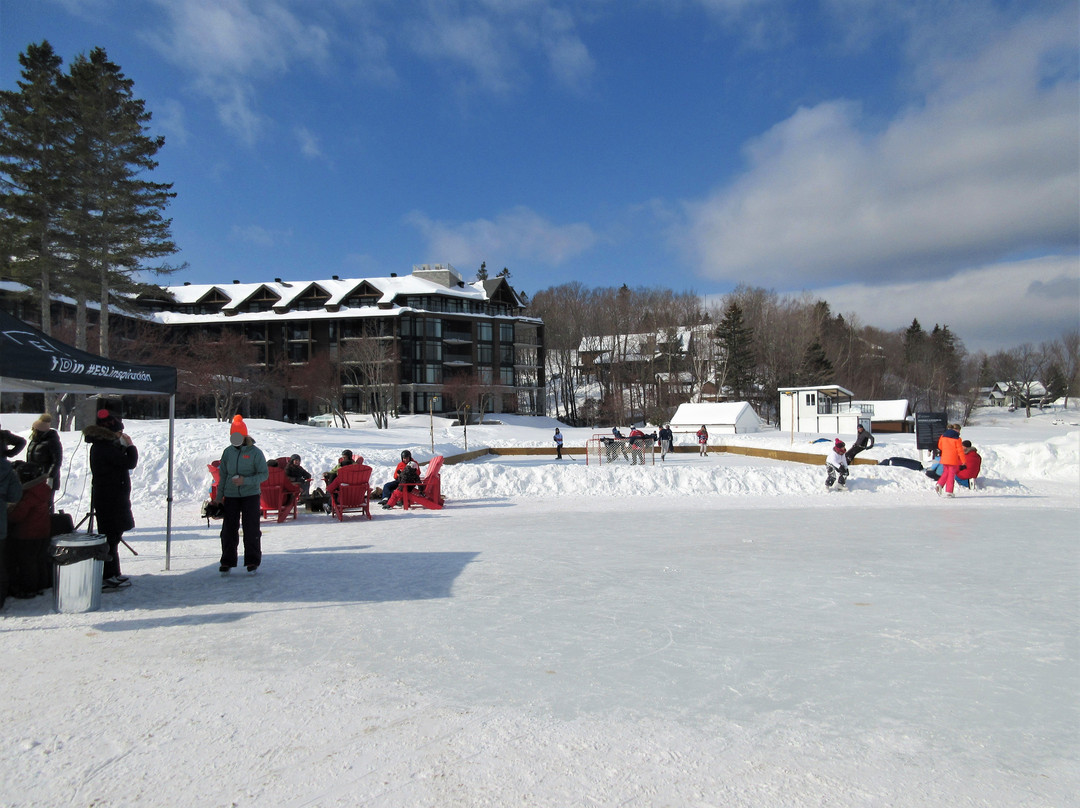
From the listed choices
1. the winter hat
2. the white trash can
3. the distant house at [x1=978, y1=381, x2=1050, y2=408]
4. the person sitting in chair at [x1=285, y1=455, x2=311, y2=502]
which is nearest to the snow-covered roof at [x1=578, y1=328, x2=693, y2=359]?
the distant house at [x1=978, y1=381, x2=1050, y2=408]

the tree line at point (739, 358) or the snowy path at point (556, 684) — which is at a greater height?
the tree line at point (739, 358)

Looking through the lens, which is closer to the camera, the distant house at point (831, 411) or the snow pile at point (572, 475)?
the snow pile at point (572, 475)

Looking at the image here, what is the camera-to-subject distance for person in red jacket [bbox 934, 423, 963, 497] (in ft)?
47.2

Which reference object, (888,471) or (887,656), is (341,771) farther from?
(888,471)

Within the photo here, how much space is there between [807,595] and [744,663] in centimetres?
216

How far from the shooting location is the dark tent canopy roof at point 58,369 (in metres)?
5.88

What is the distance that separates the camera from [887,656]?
4641 millimetres

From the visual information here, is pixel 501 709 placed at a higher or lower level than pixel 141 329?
lower

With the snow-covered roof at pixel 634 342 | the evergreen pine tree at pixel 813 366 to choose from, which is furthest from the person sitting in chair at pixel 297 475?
the evergreen pine tree at pixel 813 366

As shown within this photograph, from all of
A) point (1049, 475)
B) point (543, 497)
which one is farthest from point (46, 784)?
point (1049, 475)

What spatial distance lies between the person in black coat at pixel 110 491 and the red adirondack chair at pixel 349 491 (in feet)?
15.6

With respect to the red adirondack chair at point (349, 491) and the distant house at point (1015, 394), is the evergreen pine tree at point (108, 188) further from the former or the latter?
the distant house at point (1015, 394)

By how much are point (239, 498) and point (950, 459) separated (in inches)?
556

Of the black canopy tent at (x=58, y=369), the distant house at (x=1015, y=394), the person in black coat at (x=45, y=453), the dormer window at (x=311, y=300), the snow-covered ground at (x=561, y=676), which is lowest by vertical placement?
the snow-covered ground at (x=561, y=676)
